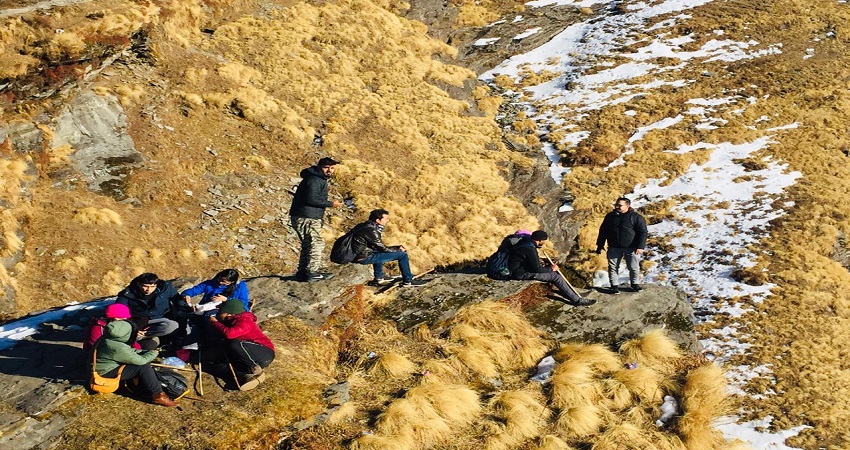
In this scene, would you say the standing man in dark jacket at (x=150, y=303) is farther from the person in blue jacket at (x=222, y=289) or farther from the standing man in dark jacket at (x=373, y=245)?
the standing man in dark jacket at (x=373, y=245)

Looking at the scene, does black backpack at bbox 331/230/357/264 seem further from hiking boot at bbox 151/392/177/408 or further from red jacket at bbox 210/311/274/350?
hiking boot at bbox 151/392/177/408

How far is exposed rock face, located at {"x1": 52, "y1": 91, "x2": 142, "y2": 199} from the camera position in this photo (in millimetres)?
17922

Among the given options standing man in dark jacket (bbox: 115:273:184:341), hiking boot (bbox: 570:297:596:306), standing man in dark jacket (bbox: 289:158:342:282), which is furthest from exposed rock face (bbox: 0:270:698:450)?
standing man in dark jacket (bbox: 115:273:184:341)

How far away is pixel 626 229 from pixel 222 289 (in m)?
8.89

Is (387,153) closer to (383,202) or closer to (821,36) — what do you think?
(383,202)

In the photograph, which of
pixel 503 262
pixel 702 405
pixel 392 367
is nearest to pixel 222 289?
pixel 392 367

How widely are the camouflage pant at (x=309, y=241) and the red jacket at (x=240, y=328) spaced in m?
3.43

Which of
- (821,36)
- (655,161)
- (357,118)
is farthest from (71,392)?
(821,36)

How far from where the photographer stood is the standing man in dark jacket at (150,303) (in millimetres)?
9297

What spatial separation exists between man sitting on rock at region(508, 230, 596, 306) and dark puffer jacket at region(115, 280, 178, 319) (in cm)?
705

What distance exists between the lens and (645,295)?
43.1ft

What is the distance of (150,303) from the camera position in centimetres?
972

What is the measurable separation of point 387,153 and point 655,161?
11.5 metres

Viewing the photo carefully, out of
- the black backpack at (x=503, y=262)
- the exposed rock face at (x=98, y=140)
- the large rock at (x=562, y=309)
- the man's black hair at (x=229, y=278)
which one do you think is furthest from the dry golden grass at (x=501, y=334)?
the exposed rock face at (x=98, y=140)
